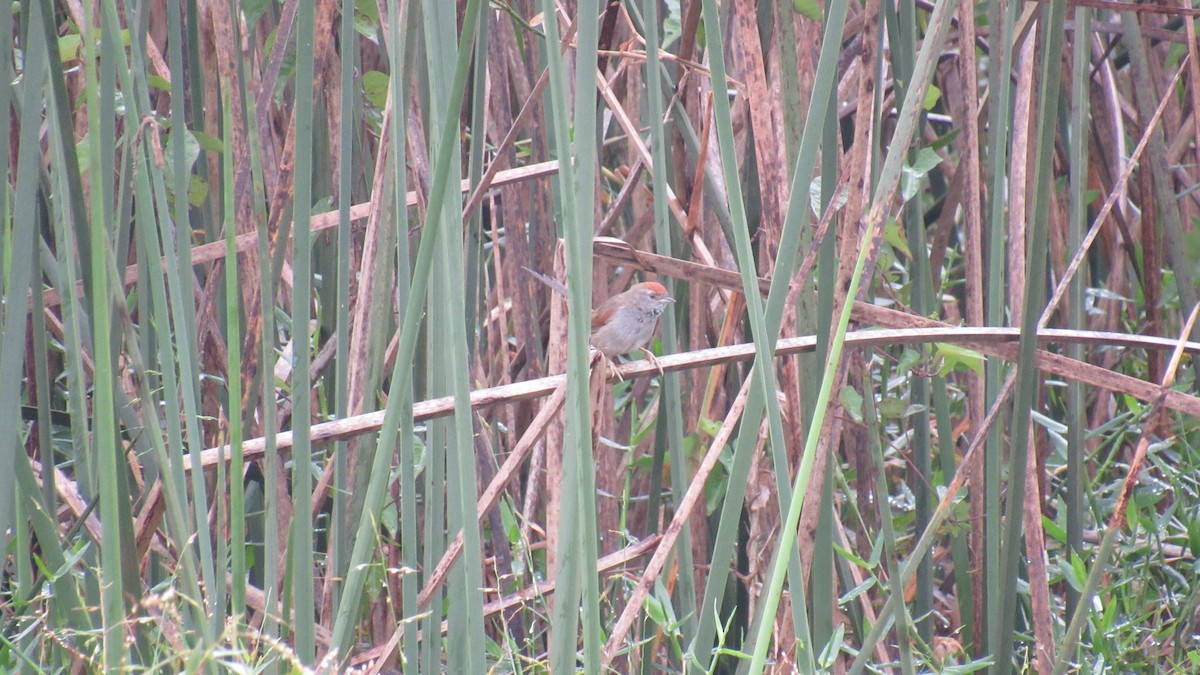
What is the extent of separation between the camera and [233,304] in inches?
50.7

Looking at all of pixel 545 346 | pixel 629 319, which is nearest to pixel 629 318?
pixel 629 319

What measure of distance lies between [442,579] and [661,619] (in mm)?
377

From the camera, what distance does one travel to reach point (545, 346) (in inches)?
115

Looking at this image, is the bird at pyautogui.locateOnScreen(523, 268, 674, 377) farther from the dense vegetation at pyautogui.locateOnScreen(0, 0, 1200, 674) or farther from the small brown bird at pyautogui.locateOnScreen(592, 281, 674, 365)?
the dense vegetation at pyautogui.locateOnScreen(0, 0, 1200, 674)

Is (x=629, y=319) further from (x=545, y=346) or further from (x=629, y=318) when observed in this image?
(x=545, y=346)

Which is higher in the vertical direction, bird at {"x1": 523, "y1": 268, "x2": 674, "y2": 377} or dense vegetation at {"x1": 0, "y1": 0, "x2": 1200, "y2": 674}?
dense vegetation at {"x1": 0, "y1": 0, "x2": 1200, "y2": 674}

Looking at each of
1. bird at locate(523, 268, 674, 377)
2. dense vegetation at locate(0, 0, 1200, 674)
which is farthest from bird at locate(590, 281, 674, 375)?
dense vegetation at locate(0, 0, 1200, 674)

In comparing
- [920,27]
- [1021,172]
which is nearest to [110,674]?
[1021,172]

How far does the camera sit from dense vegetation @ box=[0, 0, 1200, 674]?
4.20ft

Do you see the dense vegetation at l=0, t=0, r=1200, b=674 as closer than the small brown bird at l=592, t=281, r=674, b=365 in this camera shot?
Yes

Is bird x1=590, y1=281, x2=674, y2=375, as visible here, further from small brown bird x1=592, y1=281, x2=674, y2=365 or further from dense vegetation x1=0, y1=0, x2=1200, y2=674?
dense vegetation x1=0, y1=0, x2=1200, y2=674

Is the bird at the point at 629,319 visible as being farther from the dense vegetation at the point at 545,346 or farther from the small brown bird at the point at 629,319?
the dense vegetation at the point at 545,346

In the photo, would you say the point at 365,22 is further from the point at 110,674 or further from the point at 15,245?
the point at 110,674

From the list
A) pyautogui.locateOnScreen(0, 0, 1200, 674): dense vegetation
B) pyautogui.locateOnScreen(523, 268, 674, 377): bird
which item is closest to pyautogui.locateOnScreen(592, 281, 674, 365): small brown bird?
pyautogui.locateOnScreen(523, 268, 674, 377): bird
